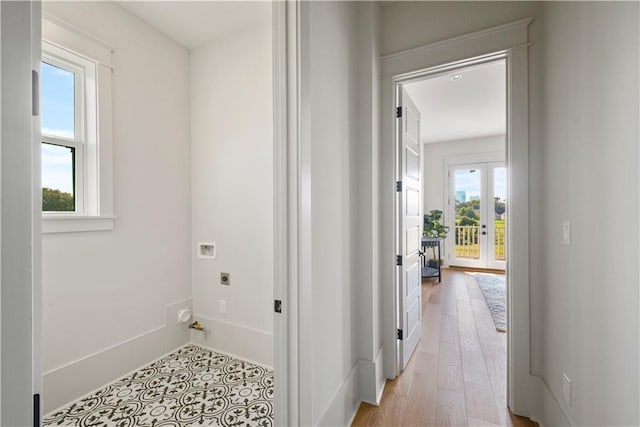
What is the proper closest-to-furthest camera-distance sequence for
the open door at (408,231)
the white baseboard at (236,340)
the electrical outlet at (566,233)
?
1. the electrical outlet at (566,233)
2. the open door at (408,231)
3. the white baseboard at (236,340)

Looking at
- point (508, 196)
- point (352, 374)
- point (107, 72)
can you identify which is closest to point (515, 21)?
point (508, 196)

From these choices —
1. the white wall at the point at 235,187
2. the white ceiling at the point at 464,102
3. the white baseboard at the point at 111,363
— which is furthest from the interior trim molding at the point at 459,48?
the white baseboard at the point at 111,363

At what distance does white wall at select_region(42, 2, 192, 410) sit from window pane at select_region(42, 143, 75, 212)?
0.24m

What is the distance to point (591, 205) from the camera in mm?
1162

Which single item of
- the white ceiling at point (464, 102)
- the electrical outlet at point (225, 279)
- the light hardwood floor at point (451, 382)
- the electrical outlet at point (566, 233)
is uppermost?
the white ceiling at point (464, 102)

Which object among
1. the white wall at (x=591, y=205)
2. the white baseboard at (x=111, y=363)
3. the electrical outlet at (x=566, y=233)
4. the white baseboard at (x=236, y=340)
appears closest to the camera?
the white wall at (x=591, y=205)

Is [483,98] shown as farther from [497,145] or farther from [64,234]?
[64,234]

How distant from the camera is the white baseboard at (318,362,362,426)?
4.81 feet

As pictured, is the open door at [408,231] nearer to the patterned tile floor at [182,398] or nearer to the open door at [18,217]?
the patterned tile floor at [182,398]

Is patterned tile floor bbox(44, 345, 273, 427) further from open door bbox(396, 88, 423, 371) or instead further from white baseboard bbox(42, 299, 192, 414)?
open door bbox(396, 88, 423, 371)

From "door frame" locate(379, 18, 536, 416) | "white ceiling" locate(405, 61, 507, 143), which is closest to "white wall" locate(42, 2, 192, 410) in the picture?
"door frame" locate(379, 18, 536, 416)

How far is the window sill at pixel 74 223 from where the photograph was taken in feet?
5.80

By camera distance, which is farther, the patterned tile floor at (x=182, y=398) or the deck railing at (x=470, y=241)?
the deck railing at (x=470, y=241)

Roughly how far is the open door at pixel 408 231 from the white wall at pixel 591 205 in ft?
2.81
